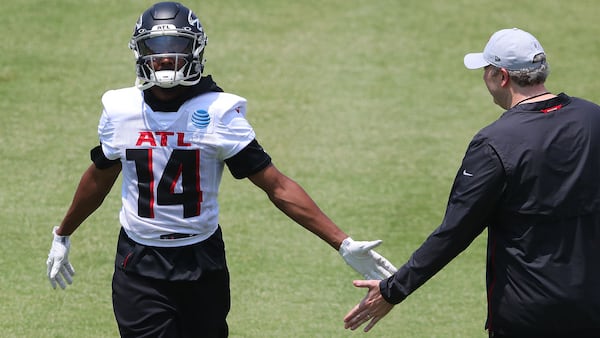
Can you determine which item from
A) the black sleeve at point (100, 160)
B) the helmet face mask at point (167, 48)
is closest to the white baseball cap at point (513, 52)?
the helmet face mask at point (167, 48)

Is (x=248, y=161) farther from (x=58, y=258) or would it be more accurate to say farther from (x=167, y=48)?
(x=58, y=258)

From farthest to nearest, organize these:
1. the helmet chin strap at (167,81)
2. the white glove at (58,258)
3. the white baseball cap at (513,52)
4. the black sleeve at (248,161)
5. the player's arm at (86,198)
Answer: the white glove at (58,258), the player's arm at (86,198), the black sleeve at (248,161), the helmet chin strap at (167,81), the white baseball cap at (513,52)

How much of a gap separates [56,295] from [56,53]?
16.4 feet

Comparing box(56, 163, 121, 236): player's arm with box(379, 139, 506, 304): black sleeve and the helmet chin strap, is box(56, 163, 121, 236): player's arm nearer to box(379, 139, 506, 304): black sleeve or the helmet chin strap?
the helmet chin strap

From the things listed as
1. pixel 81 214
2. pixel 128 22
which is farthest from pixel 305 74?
pixel 81 214

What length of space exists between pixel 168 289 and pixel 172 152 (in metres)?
0.66

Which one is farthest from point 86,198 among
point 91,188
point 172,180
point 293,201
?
point 293,201

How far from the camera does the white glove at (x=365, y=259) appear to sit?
5016 mm

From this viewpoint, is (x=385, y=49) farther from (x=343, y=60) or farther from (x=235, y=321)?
(x=235, y=321)

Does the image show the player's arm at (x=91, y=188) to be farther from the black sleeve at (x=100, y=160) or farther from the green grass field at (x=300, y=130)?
the green grass field at (x=300, y=130)

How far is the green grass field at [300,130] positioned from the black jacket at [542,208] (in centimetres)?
264

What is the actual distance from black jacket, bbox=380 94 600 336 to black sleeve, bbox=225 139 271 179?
3.17 ft

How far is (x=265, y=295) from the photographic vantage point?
7590mm

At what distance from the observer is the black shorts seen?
4887 millimetres
